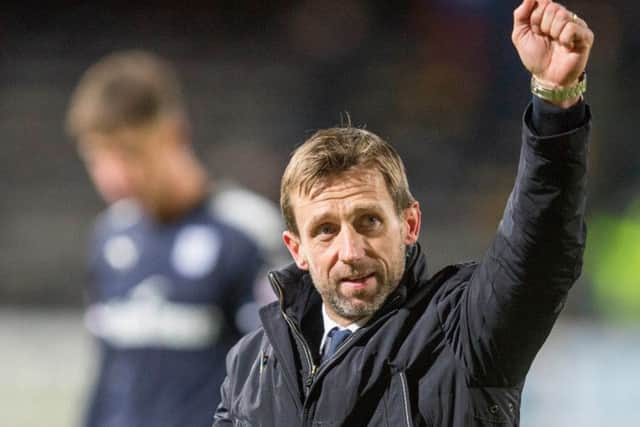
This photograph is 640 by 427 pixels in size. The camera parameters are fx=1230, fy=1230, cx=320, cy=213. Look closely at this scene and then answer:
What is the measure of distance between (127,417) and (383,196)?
2.01 metres

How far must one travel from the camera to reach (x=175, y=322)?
391 cm

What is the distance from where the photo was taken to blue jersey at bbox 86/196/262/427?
3873 millimetres

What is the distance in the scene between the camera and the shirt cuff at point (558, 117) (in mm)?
1909

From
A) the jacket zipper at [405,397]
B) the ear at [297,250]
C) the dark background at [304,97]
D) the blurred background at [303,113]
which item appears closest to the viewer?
the jacket zipper at [405,397]

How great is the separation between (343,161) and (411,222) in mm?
174

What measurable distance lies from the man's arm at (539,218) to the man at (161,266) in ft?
6.28

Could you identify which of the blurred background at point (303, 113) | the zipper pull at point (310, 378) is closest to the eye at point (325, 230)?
the zipper pull at point (310, 378)

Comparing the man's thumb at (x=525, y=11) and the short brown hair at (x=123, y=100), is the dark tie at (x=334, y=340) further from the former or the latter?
the short brown hair at (x=123, y=100)

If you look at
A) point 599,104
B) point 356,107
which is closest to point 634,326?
point 599,104

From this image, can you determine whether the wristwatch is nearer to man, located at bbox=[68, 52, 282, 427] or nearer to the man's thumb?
the man's thumb

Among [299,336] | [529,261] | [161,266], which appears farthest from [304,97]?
[529,261]

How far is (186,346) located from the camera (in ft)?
12.8

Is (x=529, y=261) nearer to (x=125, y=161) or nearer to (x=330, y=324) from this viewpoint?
(x=330, y=324)

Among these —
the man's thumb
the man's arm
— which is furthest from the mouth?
the man's thumb
